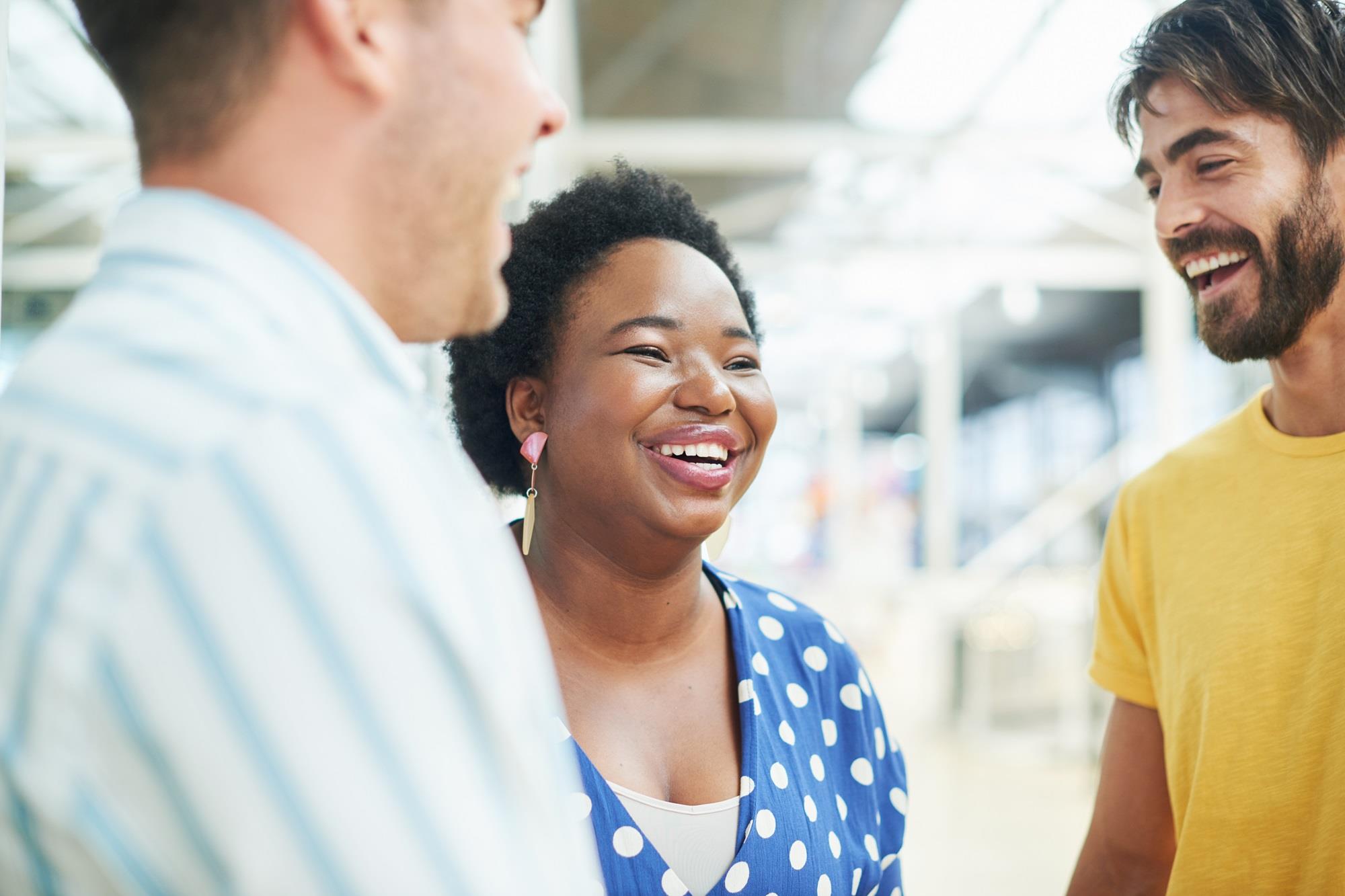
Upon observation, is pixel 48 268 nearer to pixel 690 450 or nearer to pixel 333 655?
pixel 690 450

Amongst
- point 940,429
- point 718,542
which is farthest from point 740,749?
point 940,429

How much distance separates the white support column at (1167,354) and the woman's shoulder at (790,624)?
16.8ft

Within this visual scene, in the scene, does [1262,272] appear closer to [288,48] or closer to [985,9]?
[288,48]

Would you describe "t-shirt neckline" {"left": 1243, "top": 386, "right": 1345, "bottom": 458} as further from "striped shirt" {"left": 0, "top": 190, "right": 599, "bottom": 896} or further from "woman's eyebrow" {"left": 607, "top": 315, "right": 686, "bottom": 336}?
"striped shirt" {"left": 0, "top": 190, "right": 599, "bottom": 896}

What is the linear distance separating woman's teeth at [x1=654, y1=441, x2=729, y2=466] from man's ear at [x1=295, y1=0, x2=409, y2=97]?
30.4 inches

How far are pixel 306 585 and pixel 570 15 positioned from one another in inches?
207

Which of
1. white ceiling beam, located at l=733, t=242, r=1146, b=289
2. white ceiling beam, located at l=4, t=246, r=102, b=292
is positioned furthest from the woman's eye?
white ceiling beam, located at l=733, t=242, r=1146, b=289

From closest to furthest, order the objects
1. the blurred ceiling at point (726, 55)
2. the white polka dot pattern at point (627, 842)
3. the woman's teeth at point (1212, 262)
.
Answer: the white polka dot pattern at point (627, 842) < the woman's teeth at point (1212, 262) < the blurred ceiling at point (726, 55)

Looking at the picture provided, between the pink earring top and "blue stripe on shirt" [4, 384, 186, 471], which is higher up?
"blue stripe on shirt" [4, 384, 186, 471]

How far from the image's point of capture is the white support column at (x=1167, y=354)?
20.9 ft

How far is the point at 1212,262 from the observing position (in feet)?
4.98

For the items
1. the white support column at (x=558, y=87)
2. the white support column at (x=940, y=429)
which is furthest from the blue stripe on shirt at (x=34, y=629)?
the white support column at (x=940, y=429)

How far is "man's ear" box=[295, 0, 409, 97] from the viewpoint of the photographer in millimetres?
659

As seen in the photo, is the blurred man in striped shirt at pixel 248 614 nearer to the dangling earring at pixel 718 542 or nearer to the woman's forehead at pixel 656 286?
the woman's forehead at pixel 656 286
